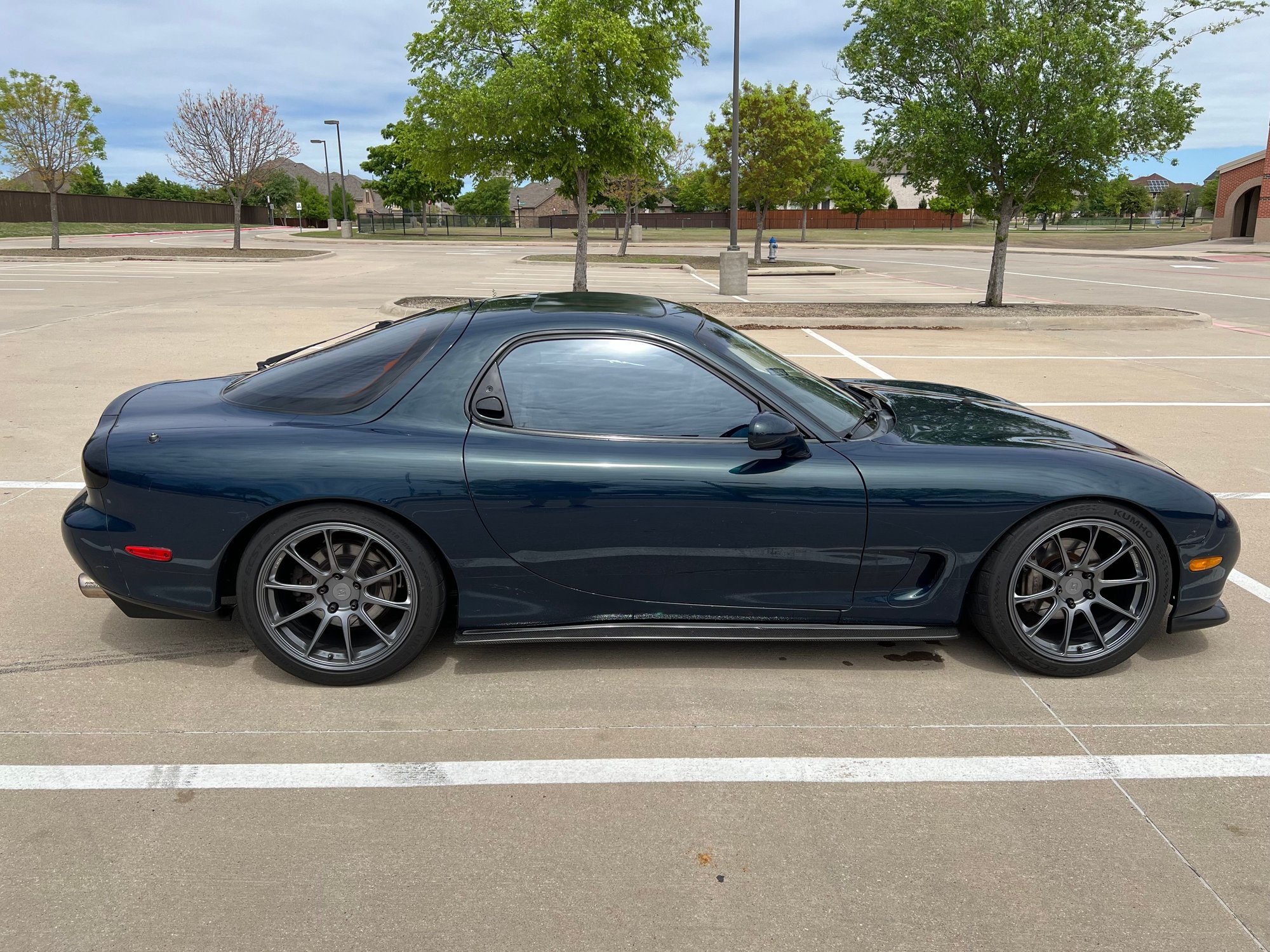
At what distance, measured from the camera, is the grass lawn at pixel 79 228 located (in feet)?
153

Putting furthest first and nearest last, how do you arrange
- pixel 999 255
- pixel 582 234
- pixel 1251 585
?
1. pixel 582 234
2. pixel 999 255
3. pixel 1251 585

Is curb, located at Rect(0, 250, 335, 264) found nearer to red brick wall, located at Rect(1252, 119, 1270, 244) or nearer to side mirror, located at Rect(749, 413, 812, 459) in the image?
side mirror, located at Rect(749, 413, 812, 459)

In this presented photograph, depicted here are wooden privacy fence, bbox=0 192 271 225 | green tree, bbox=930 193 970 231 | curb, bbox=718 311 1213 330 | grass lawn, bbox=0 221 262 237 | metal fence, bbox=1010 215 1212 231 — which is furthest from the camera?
metal fence, bbox=1010 215 1212 231

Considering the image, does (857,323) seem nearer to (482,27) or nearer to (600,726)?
(482,27)

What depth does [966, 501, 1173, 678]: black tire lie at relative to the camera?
11.7ft

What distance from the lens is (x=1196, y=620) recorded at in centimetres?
373

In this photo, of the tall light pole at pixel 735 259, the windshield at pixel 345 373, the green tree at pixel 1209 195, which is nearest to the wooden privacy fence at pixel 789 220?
the green tree at pixel 1209 195

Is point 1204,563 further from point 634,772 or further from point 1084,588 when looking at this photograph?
point 634,772

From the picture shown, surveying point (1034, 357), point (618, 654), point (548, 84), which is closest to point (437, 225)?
point (548, 84)

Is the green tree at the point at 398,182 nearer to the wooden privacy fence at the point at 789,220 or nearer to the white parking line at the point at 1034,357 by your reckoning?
the wooden privacy fence at the point at 789,220

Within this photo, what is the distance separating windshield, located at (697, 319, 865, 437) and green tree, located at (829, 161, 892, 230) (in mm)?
80818

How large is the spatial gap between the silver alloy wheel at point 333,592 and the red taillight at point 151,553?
35 centimetres

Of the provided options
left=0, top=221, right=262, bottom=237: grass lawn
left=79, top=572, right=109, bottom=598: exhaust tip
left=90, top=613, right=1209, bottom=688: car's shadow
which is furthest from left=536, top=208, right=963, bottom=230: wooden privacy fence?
left=79, top=572, right=109, bottom=598: exhaust tip

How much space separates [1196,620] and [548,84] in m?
13.9
